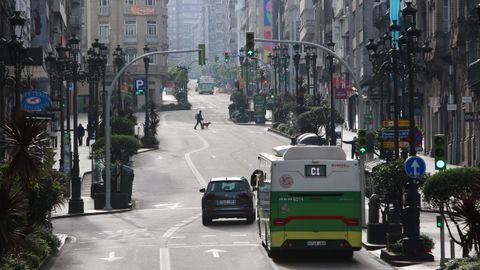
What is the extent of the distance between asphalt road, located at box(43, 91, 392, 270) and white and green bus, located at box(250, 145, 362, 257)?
69cm

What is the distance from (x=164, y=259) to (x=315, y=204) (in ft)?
15.2

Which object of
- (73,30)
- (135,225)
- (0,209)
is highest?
(73,30)

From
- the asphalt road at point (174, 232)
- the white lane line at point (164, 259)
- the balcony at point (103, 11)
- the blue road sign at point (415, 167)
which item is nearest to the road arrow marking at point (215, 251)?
the asphalt road at point (174, 232)

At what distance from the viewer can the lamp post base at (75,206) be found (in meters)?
50.9

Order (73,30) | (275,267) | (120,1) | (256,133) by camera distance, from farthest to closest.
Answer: (120,1), (73,30), (256,133), (275,267)

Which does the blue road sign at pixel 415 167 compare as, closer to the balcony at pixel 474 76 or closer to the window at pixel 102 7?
the balcony at pixel 474 76

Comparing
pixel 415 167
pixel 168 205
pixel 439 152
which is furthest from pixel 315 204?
pixel 168 205

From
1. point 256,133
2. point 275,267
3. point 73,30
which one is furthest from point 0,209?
point 73,30

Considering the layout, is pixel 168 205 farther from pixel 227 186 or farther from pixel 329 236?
pixel 329 236

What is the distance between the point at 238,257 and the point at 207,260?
0.99m

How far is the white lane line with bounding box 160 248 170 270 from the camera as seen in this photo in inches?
1178

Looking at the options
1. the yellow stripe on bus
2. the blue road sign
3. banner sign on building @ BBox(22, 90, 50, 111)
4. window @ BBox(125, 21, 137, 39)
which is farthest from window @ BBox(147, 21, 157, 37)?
the yellow stripe on bus

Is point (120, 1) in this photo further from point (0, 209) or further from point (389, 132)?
point (0, 209)

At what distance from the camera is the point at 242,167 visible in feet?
243
